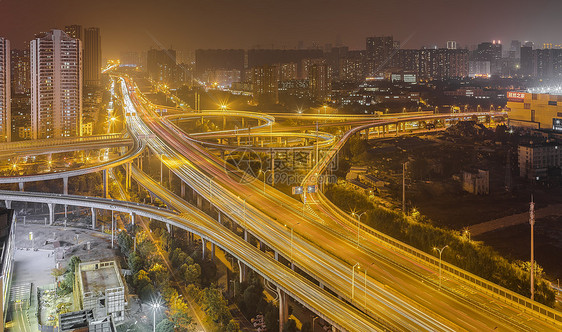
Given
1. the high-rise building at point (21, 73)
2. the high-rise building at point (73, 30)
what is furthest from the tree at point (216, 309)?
the high-rise building at point (73, 30)

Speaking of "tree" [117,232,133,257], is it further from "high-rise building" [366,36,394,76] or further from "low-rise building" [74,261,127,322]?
"high-rise building" [366,36,394,76]

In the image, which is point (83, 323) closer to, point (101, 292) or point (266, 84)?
point (101, 292)

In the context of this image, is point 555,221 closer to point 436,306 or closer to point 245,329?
point 436,306

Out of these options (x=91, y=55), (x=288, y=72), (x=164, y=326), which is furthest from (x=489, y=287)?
(x=288, y=72)

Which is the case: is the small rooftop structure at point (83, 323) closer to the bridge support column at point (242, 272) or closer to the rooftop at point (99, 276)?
the rooftop at point (99, 276)

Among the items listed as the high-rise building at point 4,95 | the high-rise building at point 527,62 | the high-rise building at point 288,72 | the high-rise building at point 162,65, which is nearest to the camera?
the high-rise building at point 4,95

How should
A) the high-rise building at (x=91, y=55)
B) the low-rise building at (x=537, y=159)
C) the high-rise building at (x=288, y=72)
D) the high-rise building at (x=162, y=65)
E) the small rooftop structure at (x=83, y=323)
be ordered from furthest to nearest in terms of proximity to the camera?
1. the high-rise building at (x=288, y=72)
2. the high-rise building at (x=162, y=65)
3. the high-rise building at (x=91, y=55)
4. the low-rise building at (x=537, y=159)
5. the small rooftop structure at (x=83, y=323)

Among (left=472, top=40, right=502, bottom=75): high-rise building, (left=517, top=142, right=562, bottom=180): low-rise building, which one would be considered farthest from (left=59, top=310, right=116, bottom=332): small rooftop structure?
Result: (left=472, top=40, right=502, bottom=75): high-rise building
